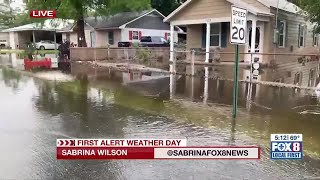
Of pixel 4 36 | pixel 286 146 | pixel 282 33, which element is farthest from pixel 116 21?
pixel 286 146

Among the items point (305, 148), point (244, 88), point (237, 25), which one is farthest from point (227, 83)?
point (305, 148)

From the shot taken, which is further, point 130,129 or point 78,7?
point 78,7

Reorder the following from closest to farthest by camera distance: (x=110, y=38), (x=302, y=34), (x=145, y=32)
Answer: (x=302, y=34), (x=110, y=38), (x=145, y=32)

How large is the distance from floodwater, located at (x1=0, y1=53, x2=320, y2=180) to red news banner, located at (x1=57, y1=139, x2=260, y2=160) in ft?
0.50

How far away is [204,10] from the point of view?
22.0 meters

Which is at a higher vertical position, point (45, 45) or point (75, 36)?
point (75, 36)

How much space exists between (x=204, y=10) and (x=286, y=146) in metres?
18.3

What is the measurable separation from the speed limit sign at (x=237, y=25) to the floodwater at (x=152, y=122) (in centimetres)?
174

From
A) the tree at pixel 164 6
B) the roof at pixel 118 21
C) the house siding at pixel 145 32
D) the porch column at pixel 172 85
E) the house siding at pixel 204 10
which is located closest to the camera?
the porch column at pixel 172 85

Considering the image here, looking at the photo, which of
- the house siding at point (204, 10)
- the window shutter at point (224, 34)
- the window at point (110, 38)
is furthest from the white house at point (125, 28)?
the window shutter at point (224, 34)

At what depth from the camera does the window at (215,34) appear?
23125mm

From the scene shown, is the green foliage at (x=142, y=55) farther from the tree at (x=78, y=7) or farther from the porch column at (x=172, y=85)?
the porch column at (x=172, y=85)

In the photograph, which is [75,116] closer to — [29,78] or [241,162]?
[241,162]

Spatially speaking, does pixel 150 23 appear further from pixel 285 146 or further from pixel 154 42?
pixel 285 146
